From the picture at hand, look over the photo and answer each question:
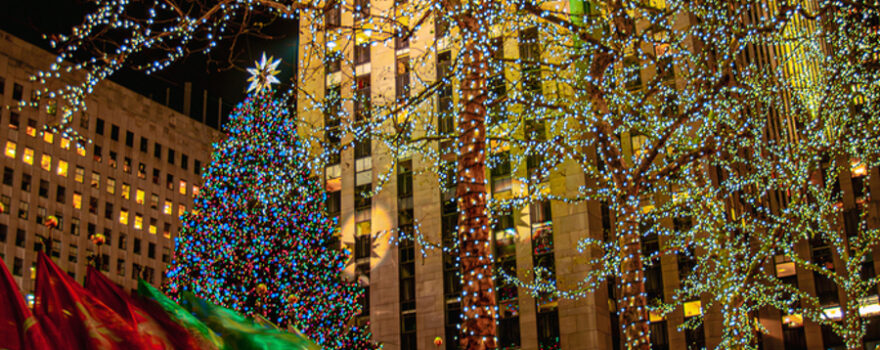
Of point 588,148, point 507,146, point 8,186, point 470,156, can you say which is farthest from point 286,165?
point 8,186

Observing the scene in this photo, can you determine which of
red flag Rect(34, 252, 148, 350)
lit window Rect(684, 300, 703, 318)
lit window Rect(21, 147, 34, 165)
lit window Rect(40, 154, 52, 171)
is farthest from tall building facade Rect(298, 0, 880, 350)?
lit window Rect(40, 154, 52, 171)

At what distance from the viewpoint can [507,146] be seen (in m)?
36.5

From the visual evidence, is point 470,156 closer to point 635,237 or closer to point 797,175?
point 635,237

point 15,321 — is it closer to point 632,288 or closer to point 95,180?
point 632,288

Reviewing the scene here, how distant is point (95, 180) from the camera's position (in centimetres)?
8044

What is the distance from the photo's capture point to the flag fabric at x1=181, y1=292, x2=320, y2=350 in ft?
9.70

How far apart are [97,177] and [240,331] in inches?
3319

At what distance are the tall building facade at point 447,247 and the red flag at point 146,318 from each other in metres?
27.3

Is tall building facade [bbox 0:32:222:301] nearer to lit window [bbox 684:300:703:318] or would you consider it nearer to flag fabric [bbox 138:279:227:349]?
lit window [bbox 684:300:703:318]

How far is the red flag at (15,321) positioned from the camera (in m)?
2.67

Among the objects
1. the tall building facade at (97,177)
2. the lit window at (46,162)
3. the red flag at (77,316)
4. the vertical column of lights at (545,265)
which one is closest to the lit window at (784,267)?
the vertical column of lights at (545,265)

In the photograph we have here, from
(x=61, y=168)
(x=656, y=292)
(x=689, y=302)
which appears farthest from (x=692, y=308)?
(x=61, y=168)

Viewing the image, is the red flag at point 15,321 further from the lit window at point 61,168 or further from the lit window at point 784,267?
the lit window at point 61,168

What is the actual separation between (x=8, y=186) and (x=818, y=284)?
64.4 m
